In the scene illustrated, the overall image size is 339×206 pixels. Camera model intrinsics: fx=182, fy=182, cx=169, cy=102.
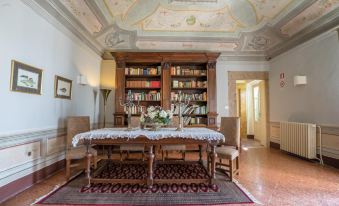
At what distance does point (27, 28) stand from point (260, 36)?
5.13 metres

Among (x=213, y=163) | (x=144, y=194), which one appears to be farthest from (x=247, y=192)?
(x=144, y=194)

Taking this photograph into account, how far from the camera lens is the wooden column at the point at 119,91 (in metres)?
4.89

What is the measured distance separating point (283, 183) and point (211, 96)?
269 centimetres

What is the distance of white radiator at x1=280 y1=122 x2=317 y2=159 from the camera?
3921 mm

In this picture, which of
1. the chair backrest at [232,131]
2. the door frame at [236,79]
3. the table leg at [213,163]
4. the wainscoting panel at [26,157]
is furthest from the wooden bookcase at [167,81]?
the table leg at [213,163]

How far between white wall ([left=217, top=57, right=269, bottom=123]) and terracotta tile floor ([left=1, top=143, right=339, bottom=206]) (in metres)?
1.84

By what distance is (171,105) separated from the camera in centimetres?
492

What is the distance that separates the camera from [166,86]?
4961mm

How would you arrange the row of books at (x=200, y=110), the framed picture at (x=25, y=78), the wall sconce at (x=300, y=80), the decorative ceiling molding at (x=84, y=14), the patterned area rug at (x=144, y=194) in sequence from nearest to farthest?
1. the patterned area rug at (x=144, y=194)
2. the framed picture at (x=25, y=78)
3. the decorative ceiling molding at (x=84, y=14)
4. the wall sconce at (x=300, y=80)
5. the row of books at (x=200, y=110)

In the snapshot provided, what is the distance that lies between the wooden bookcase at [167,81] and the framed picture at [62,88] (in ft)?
4.60

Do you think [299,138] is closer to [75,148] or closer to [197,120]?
[197,120]

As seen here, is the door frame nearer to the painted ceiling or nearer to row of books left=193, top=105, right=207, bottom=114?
the painted ceiling

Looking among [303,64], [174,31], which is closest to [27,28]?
[174,31]

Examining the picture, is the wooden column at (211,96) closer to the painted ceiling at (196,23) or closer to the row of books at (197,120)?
the row of books at (197,120)
